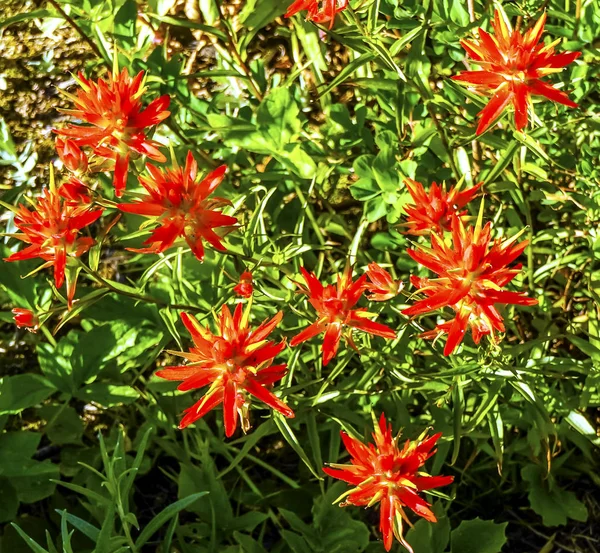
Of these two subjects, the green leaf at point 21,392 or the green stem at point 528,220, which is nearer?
the green stem at point 528,220

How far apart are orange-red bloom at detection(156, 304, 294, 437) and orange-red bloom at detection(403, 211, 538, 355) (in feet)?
0.69

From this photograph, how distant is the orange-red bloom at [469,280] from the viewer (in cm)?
88

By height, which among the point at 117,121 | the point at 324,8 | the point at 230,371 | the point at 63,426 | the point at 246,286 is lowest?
the point at 63,426

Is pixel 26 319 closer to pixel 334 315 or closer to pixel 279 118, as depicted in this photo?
pixel 334 315

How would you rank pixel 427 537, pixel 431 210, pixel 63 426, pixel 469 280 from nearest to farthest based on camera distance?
pixel 469 280, pixel 431 210, pixel 427 537, pixel 63 426

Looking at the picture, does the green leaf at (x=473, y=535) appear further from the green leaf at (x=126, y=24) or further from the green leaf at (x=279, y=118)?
the green leaf at (x=126, y=24)

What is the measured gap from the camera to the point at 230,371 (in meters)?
0.92

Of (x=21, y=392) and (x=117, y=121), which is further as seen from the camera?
(x=21, y=392)

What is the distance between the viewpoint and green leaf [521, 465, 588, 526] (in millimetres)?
1414

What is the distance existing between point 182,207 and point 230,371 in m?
0.23

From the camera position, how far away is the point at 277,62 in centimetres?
180

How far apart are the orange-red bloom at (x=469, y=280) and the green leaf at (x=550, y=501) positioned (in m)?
0.65

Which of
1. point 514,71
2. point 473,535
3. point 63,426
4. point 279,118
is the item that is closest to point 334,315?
point 514,71

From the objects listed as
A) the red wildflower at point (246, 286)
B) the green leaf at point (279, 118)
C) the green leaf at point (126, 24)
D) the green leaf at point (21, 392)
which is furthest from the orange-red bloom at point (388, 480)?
the green leaf at point (126, 24)
